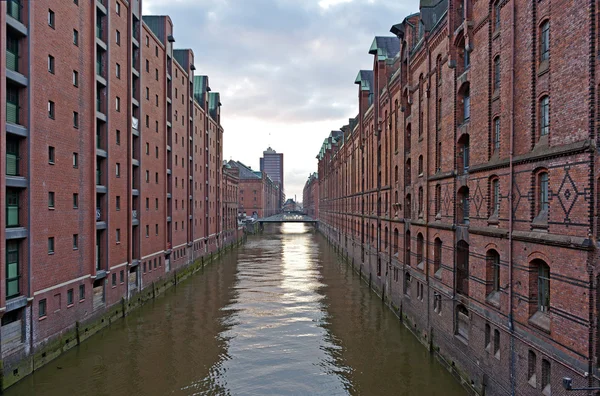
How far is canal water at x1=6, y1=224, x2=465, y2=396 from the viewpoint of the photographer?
15.9 meters

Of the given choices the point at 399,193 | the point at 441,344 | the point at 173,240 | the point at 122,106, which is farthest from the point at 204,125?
the point at 441,344

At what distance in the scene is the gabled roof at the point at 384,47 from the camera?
32.2 meters

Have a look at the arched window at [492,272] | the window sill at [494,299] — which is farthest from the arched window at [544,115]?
the window sill at [494,299]

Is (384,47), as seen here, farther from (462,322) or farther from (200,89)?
(200,89)

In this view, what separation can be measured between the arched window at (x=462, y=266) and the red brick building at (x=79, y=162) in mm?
16178

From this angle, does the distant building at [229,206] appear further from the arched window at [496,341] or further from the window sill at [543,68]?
the window sill at [543,68]

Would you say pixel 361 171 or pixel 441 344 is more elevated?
pixel 361 171

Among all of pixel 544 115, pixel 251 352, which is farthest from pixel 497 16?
pixel 251 352

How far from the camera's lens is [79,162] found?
66.6 feet

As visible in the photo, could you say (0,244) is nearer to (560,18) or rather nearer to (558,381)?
(558,381)

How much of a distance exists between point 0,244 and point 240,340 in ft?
37.0

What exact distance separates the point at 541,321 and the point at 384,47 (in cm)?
2631

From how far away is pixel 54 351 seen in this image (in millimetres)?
17672

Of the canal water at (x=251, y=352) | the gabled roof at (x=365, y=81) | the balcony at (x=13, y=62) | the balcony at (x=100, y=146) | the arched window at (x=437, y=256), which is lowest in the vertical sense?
the canal water at (x=251, y=352)
